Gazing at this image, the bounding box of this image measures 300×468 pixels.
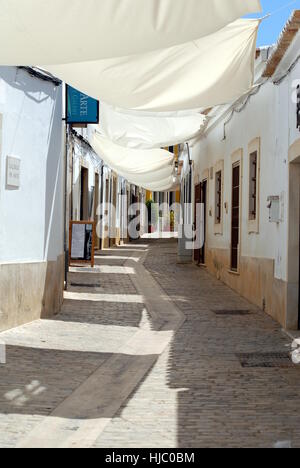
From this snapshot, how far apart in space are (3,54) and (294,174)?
5.14 metres

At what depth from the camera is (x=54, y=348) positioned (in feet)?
25.2

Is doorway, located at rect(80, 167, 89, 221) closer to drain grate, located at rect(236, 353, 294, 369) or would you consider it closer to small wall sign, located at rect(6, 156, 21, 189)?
small wall sign, located at rect(6, 156, 21, 189)

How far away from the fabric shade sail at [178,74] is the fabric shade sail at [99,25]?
164cm

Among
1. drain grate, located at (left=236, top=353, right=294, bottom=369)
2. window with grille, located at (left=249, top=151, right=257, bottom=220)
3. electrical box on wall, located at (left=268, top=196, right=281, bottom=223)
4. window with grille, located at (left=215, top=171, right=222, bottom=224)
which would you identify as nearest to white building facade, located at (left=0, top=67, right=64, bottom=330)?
drain grate, located at (left=236, top=353, right=294, bottom=369)

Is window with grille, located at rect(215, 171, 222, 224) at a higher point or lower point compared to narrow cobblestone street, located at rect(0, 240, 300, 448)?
higher

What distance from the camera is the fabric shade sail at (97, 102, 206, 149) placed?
44.6ft

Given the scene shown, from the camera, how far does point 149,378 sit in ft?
21.3

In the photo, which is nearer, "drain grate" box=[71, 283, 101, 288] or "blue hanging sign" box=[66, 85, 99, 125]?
"blue hanging sign" box=[66, 85, 99, 125]

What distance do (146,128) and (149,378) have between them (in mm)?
8327

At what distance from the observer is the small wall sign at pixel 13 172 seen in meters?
8.39

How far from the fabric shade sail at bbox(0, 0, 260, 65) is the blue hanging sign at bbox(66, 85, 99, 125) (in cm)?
618

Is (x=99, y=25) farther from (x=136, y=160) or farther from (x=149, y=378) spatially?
(x=136, y=160)

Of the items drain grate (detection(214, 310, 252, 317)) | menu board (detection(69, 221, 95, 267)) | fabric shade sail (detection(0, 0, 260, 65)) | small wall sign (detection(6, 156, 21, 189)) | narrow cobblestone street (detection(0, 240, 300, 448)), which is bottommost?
narrow cobblestone street (detection(0, 240, 300, 448))

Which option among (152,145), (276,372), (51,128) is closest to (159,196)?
(152,145)
